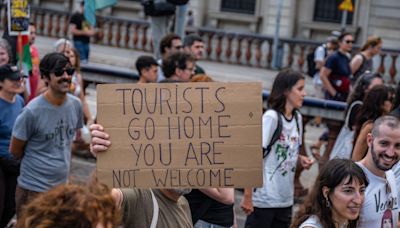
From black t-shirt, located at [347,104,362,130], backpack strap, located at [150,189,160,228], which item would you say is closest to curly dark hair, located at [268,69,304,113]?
black t-shirt, located at [347,104,362,130]

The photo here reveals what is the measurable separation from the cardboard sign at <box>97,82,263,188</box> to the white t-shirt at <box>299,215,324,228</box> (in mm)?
315

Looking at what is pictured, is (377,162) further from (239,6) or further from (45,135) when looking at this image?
(239,6)

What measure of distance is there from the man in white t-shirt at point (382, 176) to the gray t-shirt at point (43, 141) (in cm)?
243

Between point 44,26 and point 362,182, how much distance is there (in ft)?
83.3

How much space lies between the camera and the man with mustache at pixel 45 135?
6.20 metres

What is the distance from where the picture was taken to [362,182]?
14.2ft

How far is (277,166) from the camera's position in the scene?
6230 mm

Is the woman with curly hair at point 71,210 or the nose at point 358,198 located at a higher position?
the woman with curly hair at point 71,210

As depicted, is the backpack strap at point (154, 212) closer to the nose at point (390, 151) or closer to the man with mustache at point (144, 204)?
the man with mustache at point (144, 204)

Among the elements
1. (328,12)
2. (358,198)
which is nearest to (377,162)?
(358,198)

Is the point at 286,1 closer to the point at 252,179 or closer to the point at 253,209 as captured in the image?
the point at 253,209

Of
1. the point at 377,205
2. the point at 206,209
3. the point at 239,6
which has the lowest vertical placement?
the point at 239,6

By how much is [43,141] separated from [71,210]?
3.64 metres

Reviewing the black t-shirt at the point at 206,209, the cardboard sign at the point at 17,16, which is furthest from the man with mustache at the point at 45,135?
the cardboard sign at the point at 17,16
